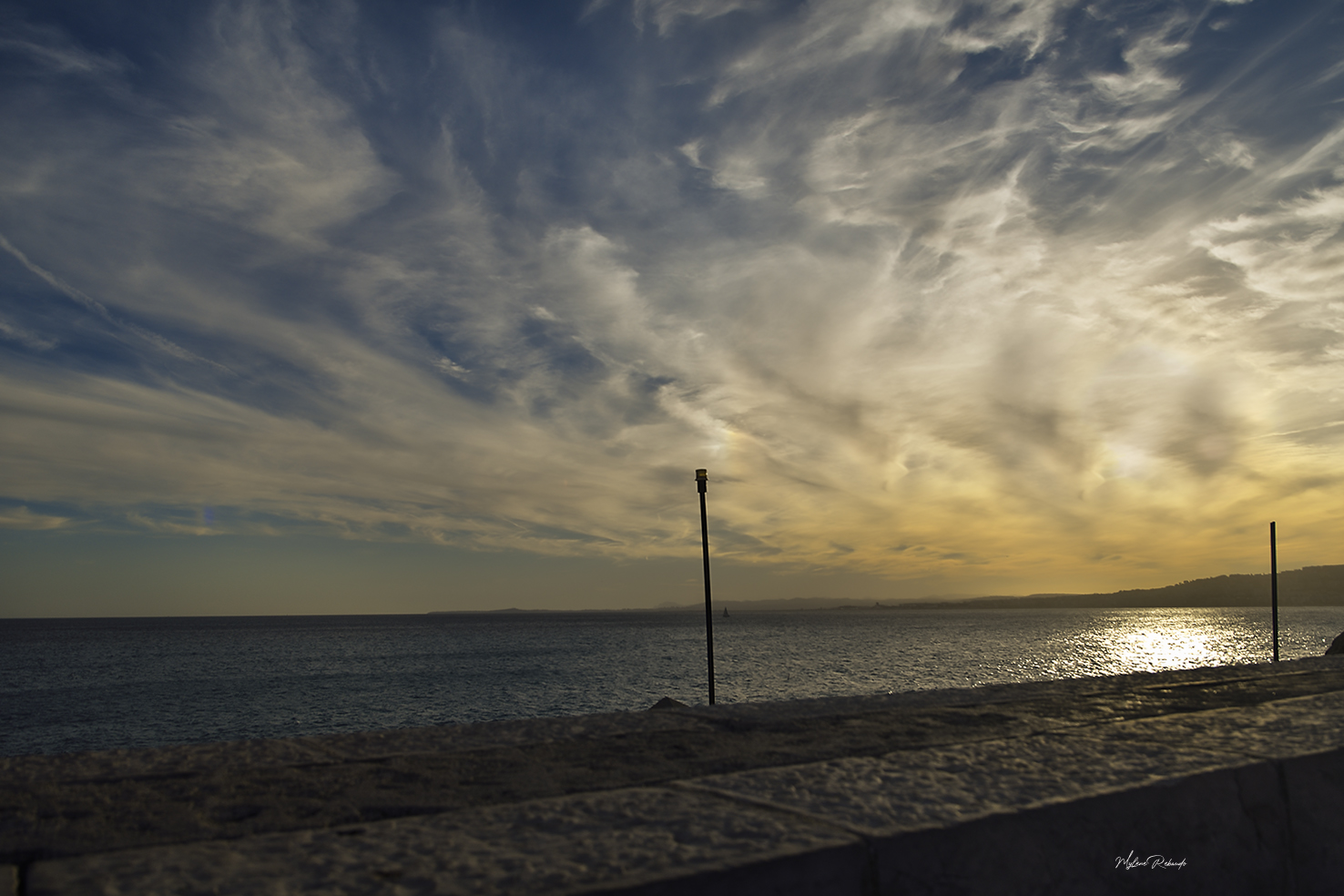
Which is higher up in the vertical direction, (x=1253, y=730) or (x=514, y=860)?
(x=514, y=860)

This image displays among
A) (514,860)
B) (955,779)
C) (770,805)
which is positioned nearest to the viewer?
(514,860)

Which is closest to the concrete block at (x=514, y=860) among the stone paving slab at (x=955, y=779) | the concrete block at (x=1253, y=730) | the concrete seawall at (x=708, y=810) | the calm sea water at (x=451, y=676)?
the concrete seawall at (x=708, y=810)

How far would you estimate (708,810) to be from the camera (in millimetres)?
2000

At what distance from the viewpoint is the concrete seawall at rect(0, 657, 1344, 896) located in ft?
5.32

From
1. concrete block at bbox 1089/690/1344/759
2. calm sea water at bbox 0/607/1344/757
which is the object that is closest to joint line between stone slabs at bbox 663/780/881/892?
concrete block at bbox 1089/690/1344/759

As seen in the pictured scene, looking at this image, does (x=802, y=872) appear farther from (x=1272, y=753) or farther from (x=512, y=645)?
(x=512, y=645)

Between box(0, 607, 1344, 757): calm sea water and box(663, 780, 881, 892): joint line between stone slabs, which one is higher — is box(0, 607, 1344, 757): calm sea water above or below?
below

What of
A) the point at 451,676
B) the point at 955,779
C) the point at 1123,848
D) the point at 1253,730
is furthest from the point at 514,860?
the point at 451,676

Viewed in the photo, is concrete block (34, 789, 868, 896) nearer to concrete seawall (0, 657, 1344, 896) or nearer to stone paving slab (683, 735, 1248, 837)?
concrete seawall (0, 657, 1344, 896)

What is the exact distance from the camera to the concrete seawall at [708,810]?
162 centimetres

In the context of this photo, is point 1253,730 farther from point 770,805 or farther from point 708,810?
point 708,810

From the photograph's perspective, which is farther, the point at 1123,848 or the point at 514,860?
the point at 1123,848

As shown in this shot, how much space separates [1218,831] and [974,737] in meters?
1.18

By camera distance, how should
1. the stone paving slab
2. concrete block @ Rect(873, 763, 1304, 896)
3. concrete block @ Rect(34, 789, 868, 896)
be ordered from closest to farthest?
concrete block @ Rect(34, 789, 868, 896)
concrete block @ Rect(873, 763, 1304, 896)
the stone paving slab
